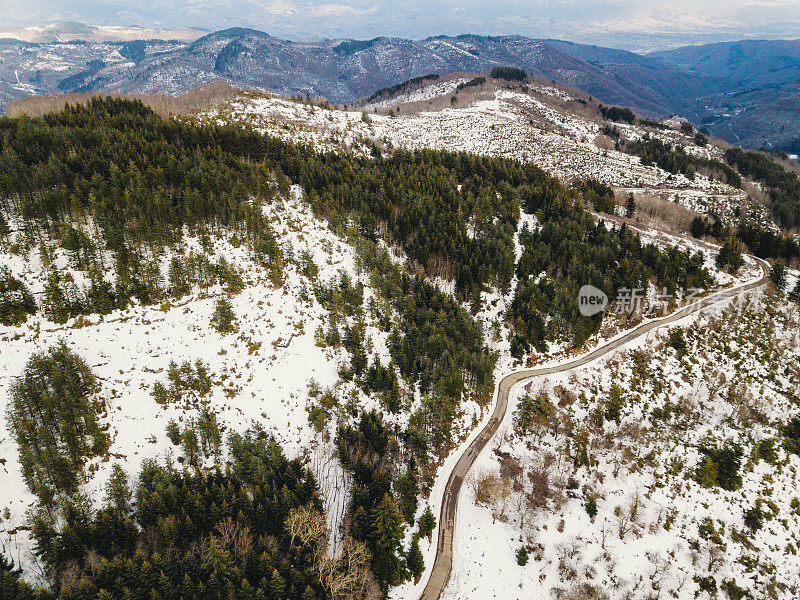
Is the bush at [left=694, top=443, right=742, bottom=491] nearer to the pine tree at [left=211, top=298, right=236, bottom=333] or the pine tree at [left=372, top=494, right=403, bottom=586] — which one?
the pine tree at [left=372, top=494, right=403, bottom=586]

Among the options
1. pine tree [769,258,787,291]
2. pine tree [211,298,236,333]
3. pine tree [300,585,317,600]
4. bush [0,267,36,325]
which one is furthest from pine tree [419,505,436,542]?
pine tree [769,258,787,291]

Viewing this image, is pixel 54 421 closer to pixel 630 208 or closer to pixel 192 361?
pixel 192 361

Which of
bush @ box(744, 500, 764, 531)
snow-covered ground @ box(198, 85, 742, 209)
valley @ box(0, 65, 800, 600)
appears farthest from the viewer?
snow-covered ground @ box(198, 85, 742, 209)

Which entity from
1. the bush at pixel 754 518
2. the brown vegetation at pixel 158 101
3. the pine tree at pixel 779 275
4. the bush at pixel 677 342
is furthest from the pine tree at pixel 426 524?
the brown vegetation at pixel 158 101

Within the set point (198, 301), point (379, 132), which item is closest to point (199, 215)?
point (198, 301)

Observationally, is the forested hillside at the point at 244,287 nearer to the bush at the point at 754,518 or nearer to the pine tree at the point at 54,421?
the pine tree at the point at 54,421

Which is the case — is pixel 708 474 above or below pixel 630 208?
below

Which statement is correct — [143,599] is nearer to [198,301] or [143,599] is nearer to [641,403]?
[198,301]

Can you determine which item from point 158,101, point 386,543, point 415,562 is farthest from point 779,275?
point 158,101
